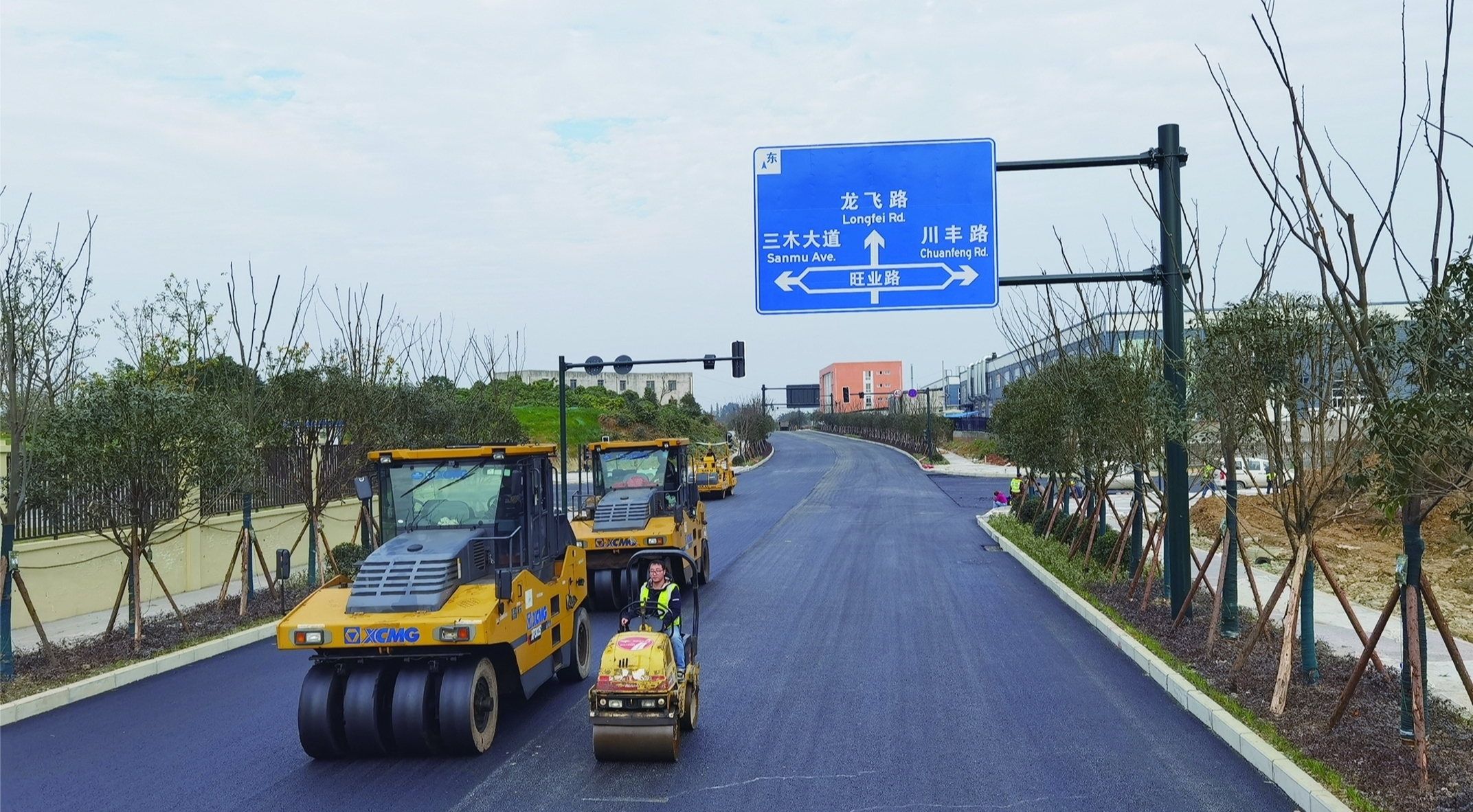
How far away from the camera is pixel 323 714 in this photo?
25.6 feet

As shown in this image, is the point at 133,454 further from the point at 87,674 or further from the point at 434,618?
the point at 434,618

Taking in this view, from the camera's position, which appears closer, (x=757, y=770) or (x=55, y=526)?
(x=757, y=770)

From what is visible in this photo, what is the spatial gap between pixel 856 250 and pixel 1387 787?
23.9 feet

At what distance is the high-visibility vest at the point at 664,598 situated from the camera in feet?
26.4

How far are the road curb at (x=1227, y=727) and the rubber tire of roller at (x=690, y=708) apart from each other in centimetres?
439

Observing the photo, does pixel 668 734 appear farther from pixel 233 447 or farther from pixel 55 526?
pixel 55 526

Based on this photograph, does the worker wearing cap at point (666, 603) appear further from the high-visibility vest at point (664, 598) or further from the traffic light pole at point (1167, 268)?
the traffic light pole at point (1167, 268)

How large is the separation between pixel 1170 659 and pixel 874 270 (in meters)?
5.32

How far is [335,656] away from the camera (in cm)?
792

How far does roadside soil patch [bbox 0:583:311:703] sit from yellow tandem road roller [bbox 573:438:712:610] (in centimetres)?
453

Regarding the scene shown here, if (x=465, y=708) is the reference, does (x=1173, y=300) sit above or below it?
above

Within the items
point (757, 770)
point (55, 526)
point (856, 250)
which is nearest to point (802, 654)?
point (757, 770)

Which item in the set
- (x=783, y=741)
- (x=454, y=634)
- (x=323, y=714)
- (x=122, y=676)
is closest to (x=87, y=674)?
(x=122, y=676)

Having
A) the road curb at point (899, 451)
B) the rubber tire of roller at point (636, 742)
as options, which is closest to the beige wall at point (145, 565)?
the rubber tire of roller at point (636, 742)
